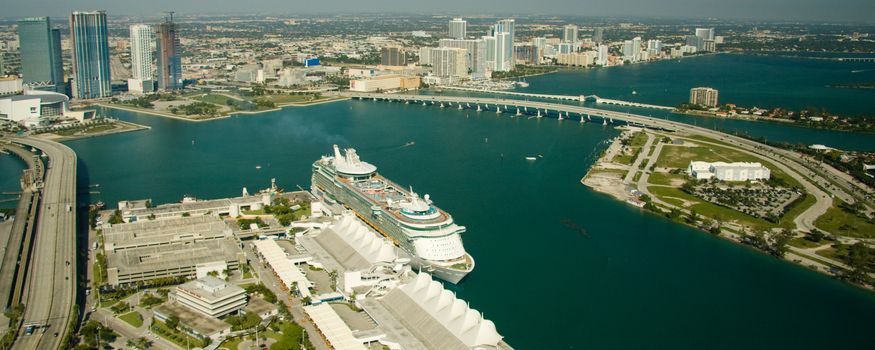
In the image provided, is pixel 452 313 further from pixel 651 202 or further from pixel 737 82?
pixel 737 82

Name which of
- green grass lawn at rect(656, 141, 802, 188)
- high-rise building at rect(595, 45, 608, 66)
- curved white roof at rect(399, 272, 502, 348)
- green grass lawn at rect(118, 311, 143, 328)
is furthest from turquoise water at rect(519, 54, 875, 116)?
green grass lawn at rect(118, 311, 143, 328)

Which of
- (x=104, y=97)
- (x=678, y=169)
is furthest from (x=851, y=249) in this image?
(x=104, y=97)

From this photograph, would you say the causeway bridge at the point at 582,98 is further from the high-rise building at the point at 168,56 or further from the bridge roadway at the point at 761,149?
the high-rise building at the point at 168,56

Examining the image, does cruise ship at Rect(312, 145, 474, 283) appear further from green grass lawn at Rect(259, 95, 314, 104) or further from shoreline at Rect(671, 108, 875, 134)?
shoreline at Rect(671, 108, 875, 134)

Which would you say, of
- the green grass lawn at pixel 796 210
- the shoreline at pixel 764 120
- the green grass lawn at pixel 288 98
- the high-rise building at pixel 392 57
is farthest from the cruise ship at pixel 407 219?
the high-rise building at pixel 392 57

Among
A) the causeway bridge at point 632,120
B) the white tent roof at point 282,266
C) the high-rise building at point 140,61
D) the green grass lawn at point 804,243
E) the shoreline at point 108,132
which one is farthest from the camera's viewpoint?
the high-rise building at point 140,61

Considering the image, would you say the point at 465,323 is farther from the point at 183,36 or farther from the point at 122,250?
the point at 183,36
